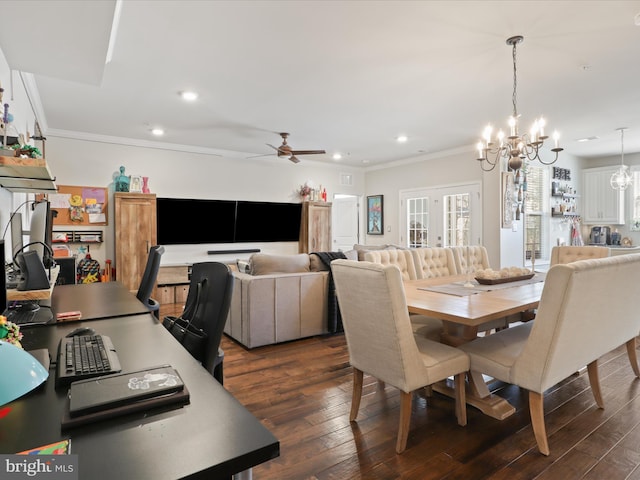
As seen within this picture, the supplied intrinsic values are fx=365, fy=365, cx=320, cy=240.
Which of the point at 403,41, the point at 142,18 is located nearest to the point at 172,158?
the point at 142,18

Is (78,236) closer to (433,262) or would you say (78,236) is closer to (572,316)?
(433,262)

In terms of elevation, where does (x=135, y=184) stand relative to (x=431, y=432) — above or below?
above

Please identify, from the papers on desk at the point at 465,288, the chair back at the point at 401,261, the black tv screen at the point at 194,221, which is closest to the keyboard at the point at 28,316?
the papers on desk at the point at 465,288

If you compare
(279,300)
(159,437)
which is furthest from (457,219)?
(159,437)

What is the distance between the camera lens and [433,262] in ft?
13.4

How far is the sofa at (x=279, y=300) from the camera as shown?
3.62 meters

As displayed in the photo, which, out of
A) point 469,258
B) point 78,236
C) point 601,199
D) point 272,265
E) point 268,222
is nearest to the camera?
point 272,265

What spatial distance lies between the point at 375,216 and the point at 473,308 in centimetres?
604

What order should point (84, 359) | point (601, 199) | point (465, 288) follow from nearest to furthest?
point (84, 359)
point (465, 288)
point (601, 199)

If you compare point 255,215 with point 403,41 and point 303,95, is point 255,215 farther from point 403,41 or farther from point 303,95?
point 403,41

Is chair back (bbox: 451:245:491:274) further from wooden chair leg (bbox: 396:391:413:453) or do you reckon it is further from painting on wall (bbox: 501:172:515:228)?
wooden chair leg (bbox: 396:391:413:453)

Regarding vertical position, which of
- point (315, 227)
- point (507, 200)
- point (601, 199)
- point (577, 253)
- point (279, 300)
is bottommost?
point (279, 300)

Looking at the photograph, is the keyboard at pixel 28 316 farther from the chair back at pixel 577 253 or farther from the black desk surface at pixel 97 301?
the chair back at pixel 577 253

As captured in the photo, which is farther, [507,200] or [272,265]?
[507,200]
